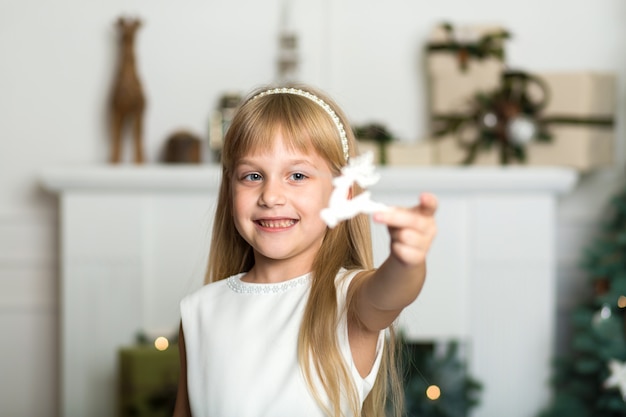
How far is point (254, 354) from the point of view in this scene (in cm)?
153

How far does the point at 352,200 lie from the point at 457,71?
8.68 ft

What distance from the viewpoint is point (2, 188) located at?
13.0ft

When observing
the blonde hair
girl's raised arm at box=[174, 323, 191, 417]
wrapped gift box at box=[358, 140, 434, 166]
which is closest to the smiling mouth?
the blonde hair

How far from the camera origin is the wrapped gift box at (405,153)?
362 cm

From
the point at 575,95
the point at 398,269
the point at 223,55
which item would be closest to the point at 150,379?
the point at 223,55

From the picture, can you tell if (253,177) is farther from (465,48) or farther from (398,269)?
(465,48)

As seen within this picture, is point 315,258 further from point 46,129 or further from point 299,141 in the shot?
point 46,129

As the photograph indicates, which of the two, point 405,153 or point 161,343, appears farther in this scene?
point 405,153

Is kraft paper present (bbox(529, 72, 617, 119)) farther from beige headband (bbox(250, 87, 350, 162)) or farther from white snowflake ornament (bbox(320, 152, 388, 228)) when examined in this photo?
white snowflake ornament (bbox(320, 152, 388, 228))

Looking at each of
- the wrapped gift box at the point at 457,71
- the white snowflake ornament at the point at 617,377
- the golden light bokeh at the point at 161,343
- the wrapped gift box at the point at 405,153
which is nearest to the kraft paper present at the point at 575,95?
the wrapped gift box at the point at 457,71

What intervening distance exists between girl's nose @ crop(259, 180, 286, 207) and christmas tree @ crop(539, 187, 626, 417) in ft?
6.84

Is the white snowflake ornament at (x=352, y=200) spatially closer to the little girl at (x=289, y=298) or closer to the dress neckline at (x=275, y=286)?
the little girl at (x=289, y=298)

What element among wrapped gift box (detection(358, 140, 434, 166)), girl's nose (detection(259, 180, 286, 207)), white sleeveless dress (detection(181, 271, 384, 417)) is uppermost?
wrapped gift box (detection(358, 140, 434, 166))

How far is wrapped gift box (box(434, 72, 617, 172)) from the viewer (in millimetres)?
3654
